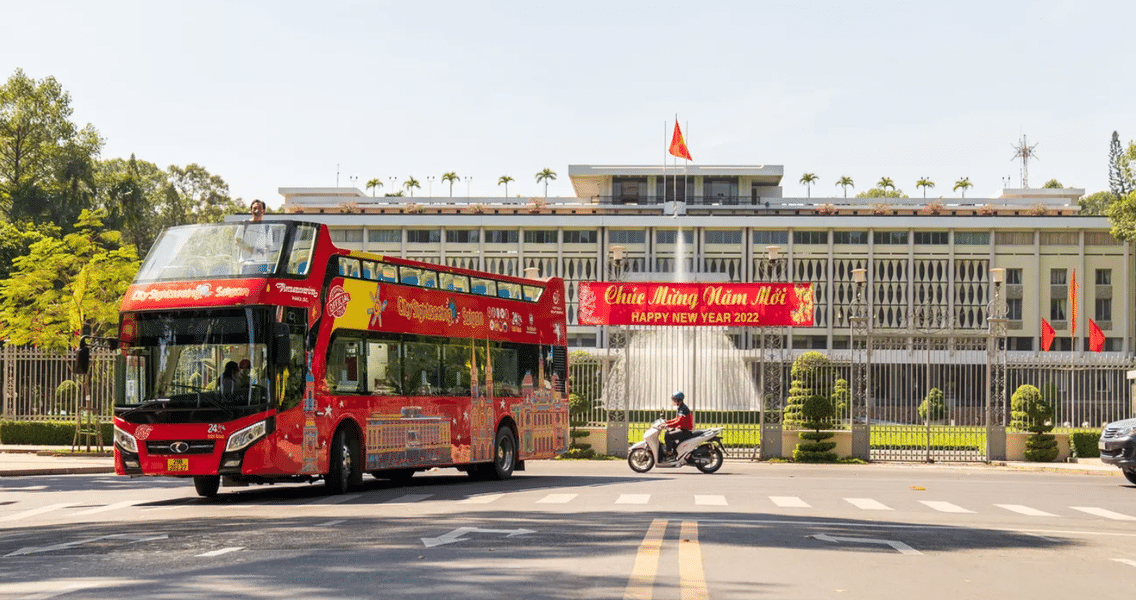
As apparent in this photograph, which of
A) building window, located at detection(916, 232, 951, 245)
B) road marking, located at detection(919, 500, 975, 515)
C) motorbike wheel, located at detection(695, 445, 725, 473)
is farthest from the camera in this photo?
→ building window, located at detection(916, 232, 951, 245)

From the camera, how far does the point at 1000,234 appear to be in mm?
101500

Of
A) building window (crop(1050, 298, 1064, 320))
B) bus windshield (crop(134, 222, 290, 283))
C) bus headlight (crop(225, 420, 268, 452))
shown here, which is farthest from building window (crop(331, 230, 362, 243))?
bus headlight (crop(225, 420, 268, 452))

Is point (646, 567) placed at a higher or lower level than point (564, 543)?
higher

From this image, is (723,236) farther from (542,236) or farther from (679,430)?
(679,430)

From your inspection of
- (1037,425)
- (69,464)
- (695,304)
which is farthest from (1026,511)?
(69,464)

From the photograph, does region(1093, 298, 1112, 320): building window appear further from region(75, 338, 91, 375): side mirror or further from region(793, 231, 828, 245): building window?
region(75, 338, 91, 375): side mirror

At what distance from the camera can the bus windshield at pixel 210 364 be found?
20.5 meters

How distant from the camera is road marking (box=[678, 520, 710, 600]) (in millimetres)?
9797

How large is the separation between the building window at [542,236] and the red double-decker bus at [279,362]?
7804cm

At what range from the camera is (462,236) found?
341 feet

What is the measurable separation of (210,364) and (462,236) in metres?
83.6

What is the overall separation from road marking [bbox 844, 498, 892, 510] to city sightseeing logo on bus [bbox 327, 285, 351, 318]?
8.33m

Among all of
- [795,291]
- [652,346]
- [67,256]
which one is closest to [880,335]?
[795,291]

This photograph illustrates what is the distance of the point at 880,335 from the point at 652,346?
730 centimetres
